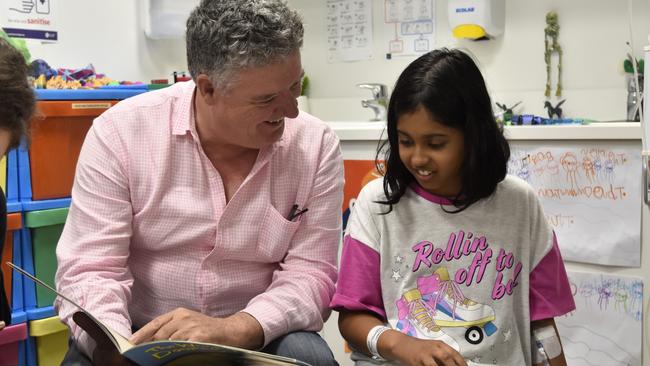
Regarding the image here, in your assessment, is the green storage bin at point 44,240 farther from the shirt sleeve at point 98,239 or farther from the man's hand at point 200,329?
the man's hand at point 200,329

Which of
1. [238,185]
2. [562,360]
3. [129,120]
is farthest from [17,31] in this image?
[562,360]

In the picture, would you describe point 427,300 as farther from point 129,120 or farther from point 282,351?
point 129,120

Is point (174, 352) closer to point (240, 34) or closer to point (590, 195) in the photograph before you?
point (240, 34)

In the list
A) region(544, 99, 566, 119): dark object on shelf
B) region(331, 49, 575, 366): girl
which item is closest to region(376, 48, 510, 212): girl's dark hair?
region(331, 49, 575, 366): girl

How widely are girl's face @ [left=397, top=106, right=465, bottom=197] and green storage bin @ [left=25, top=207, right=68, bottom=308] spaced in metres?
1.01

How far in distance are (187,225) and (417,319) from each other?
0.43m


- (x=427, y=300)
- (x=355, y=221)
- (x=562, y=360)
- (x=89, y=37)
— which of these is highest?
(x=89, y=37)

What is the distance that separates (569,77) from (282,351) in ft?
4.41

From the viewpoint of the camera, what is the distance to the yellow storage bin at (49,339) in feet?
5.76

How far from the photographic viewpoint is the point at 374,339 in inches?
44.8

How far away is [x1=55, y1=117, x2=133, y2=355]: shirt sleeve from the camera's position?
3.77ft

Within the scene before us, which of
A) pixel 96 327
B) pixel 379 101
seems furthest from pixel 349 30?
pixel 96 327

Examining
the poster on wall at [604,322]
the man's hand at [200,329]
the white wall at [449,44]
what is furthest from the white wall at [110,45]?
the poster on wall at [604,322]

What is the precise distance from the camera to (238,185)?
129 centimetres
